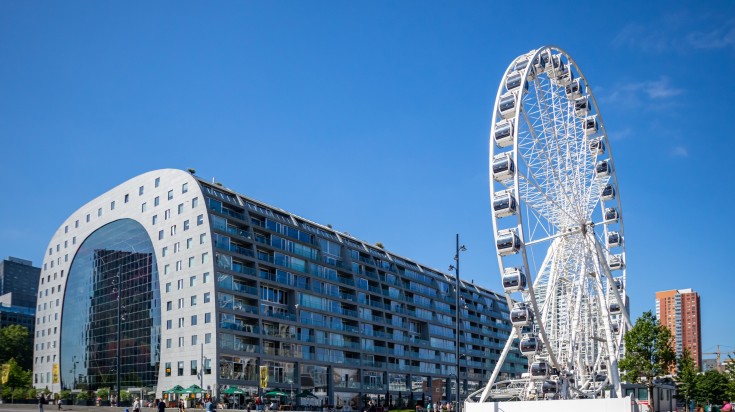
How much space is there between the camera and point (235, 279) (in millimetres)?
95812

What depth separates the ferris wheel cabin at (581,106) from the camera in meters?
60.5

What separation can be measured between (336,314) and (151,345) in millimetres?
27605

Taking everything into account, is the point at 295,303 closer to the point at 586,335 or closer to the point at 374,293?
the point at 374,293

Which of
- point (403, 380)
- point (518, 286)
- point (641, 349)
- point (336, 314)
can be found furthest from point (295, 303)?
point (518, 286)

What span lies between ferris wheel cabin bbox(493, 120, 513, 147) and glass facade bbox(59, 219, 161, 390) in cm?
6227

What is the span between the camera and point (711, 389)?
101 meters

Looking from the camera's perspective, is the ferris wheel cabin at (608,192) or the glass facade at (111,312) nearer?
the ferris wheel cabin at (608,192)

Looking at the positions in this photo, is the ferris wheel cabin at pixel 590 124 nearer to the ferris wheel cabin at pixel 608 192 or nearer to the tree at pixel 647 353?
the ferris wheel cabin at pixel 608 192

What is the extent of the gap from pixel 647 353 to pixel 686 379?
3021 centimetres

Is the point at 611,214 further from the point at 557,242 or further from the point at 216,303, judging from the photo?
the point at 216,303

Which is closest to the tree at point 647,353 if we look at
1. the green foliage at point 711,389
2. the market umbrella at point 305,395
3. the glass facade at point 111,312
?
the green foliage at point 711,389

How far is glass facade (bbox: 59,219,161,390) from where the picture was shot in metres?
98.4

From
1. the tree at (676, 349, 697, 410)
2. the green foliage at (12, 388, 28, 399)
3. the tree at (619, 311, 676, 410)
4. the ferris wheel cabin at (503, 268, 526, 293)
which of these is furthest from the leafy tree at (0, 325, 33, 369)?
the ferris wheel cabin at (503, 268, 526, 293)

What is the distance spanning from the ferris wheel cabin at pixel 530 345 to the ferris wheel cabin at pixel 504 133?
12554 mm
